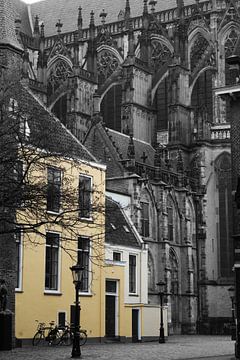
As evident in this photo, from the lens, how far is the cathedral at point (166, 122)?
1841 inches

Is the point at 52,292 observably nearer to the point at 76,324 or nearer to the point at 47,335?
the point at 47,335

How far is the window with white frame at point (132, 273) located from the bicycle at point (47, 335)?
8574 mm

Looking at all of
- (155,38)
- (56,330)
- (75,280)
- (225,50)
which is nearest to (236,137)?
(75,280)

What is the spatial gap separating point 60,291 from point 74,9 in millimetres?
47698

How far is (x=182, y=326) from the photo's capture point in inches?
1906

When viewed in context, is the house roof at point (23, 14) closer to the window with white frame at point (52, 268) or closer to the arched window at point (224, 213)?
the arched window at point (224, 213)

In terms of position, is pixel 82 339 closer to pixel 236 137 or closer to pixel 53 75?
pixel 236 137

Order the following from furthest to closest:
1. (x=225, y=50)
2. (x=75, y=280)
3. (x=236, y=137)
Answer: (x=225, y=50) < (x=236, y=137) < (x=75, y=280)

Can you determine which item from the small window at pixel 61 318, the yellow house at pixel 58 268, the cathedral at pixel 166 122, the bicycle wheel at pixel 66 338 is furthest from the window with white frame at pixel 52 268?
the cathedral at pixel 166 122

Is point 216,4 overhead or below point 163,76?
overhead

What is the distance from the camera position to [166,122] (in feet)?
187

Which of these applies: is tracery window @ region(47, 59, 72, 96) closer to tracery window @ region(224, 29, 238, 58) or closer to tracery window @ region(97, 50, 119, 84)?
tracery window @ region(97, 50, 119, 84)

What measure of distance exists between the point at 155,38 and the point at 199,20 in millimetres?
4007

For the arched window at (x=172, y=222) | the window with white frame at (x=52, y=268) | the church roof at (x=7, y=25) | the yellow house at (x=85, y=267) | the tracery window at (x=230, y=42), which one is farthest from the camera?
the tracery window at (x=230, y=42)
